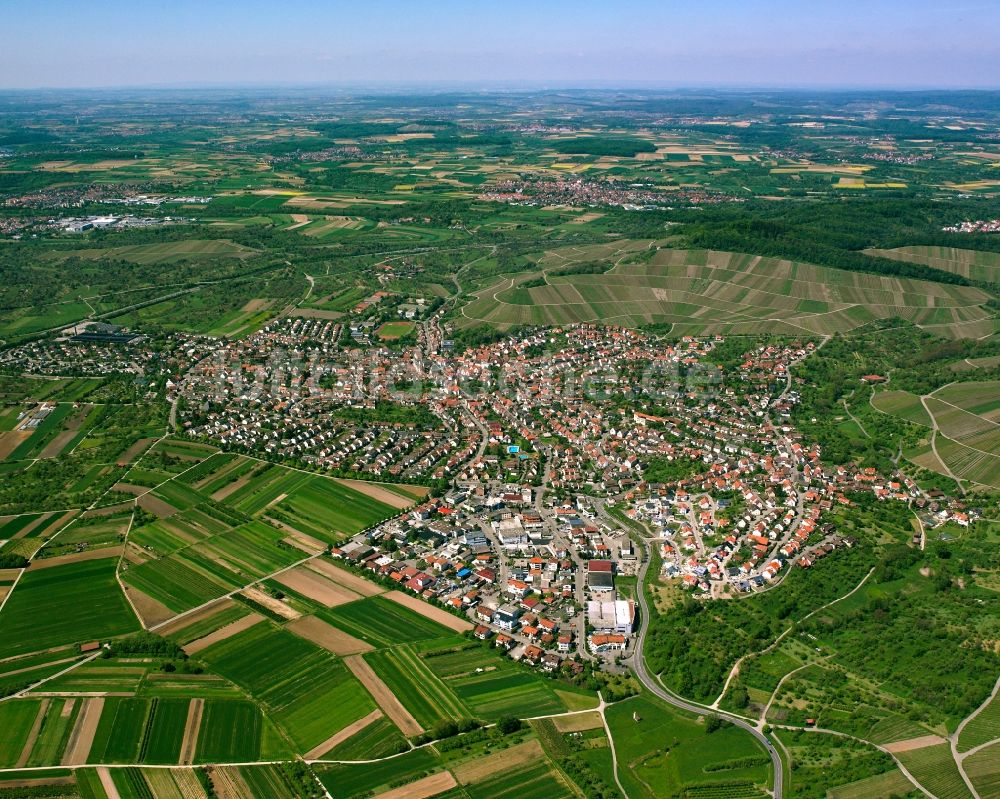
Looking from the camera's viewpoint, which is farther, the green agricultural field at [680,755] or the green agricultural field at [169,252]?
the green agricultural field at [169,252]

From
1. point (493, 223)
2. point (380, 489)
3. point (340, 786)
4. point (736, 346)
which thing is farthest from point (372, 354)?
point (493, 223)

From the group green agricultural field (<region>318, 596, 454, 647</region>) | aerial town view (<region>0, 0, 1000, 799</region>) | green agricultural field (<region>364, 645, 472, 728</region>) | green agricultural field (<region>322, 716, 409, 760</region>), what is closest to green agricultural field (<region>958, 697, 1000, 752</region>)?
aerial town view (<region>0, 0, 1000, 799</region>)

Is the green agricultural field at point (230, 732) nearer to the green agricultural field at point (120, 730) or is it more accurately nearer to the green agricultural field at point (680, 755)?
the green agricultural field at point (120, 730)

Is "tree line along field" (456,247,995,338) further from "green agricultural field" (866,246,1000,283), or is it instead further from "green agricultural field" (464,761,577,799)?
"green agricultural field" (464,761,577,799)

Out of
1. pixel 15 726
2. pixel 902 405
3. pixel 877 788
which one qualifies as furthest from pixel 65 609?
pixel 902 405

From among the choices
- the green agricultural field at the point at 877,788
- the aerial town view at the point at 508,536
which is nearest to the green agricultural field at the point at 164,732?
the aerial town view at the point at 508,536

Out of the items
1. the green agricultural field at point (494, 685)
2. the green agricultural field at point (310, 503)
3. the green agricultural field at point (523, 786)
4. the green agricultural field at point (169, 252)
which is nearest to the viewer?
the green agricultural field at point (523, 786)

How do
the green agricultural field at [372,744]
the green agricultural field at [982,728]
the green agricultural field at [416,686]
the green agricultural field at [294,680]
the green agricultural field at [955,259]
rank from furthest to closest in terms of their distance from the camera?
the green agricultural field at [955,259] → the green agricultural field at [416,686] → the green agricultural field at [294,680] → the green agricultural field at [372,744] → the green agricultural field at [982,728]
